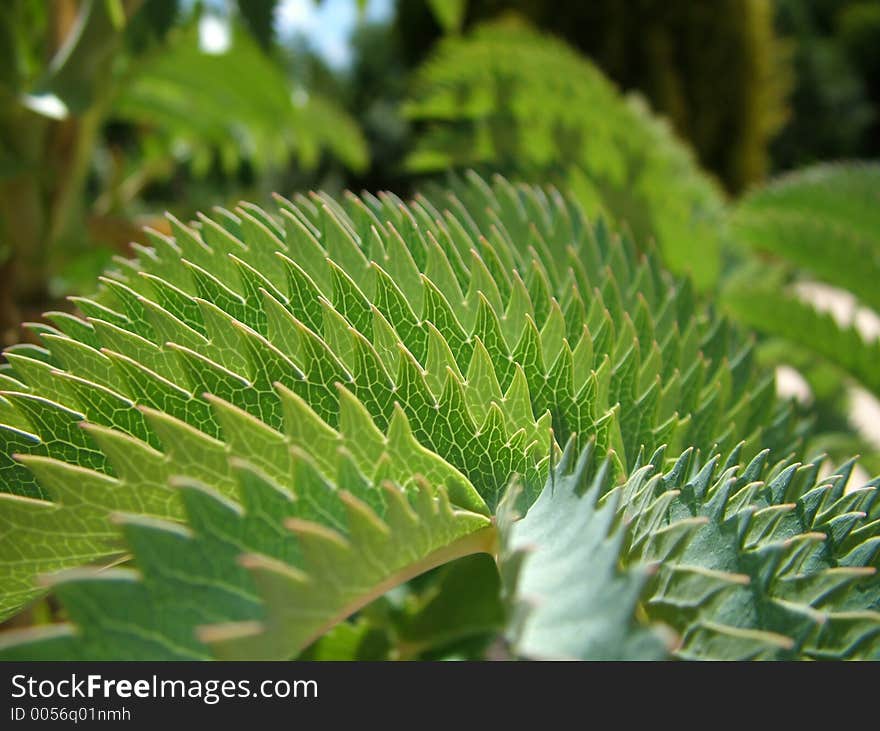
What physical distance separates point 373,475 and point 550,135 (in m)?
0.85

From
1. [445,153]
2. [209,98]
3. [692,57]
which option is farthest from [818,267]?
[692,57]

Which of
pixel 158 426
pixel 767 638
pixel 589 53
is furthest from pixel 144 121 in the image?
pixel 589 53

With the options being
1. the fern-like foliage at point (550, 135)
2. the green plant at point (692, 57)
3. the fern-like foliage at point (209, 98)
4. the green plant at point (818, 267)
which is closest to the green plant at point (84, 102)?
the fern-like foliage at point (209, 98)

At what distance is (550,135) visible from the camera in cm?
106

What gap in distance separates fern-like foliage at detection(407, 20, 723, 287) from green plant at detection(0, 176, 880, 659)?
59cm

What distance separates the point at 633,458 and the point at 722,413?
9 cm

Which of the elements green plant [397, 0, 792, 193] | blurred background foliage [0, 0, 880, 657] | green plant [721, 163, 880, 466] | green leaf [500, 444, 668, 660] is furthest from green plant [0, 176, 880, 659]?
green plant [397, 0, 792, 193]

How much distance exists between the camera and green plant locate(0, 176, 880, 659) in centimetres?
24

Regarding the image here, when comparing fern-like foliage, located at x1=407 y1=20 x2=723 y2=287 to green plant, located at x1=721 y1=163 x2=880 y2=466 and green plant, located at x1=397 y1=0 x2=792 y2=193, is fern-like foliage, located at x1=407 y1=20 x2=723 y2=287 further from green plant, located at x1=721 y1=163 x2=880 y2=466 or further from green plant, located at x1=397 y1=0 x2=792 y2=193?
green plant, located at x1=397 y1=0 x2=792 y2=193

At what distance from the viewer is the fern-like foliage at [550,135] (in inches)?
39.9

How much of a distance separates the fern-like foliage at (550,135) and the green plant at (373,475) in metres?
0.59

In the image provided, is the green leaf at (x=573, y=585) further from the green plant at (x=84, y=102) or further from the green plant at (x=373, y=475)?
the green plant at (x=84, y=102)
